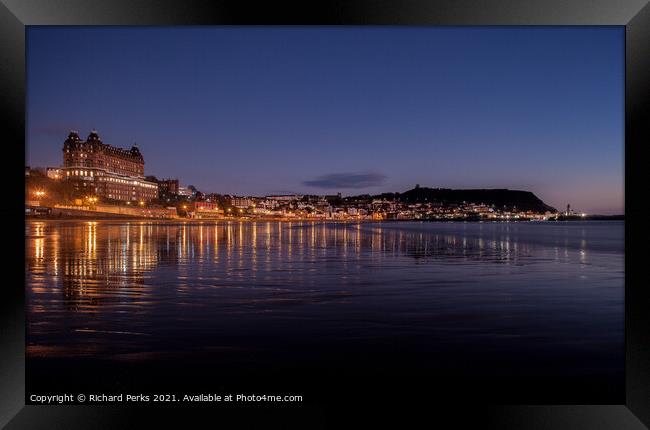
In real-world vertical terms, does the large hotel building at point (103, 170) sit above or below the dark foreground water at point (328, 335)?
above

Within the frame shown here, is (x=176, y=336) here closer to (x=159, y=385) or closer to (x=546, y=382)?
(x=159, y=385)

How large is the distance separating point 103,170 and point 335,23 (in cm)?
12196

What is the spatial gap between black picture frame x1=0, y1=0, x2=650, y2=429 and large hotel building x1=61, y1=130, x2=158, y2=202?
102016 mm

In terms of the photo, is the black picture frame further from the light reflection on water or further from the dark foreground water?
the light reflection on water

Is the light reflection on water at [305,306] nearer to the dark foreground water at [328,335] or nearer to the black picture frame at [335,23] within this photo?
the dark foreground water at [328,335]

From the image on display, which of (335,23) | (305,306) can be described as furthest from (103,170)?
(335,23)

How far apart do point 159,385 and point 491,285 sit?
7453 mm

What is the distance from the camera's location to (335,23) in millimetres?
4707

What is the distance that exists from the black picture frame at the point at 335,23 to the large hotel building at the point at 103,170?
102016 millimetres

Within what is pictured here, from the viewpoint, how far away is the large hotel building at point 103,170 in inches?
4294

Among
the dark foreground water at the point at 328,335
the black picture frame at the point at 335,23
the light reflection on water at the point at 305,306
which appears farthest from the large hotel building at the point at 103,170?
the black picture frame at the point at 335,23

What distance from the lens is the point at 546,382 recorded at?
4789 millimetres

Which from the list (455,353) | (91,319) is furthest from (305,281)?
(455,353)

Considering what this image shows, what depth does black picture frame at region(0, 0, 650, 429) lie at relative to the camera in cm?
417
